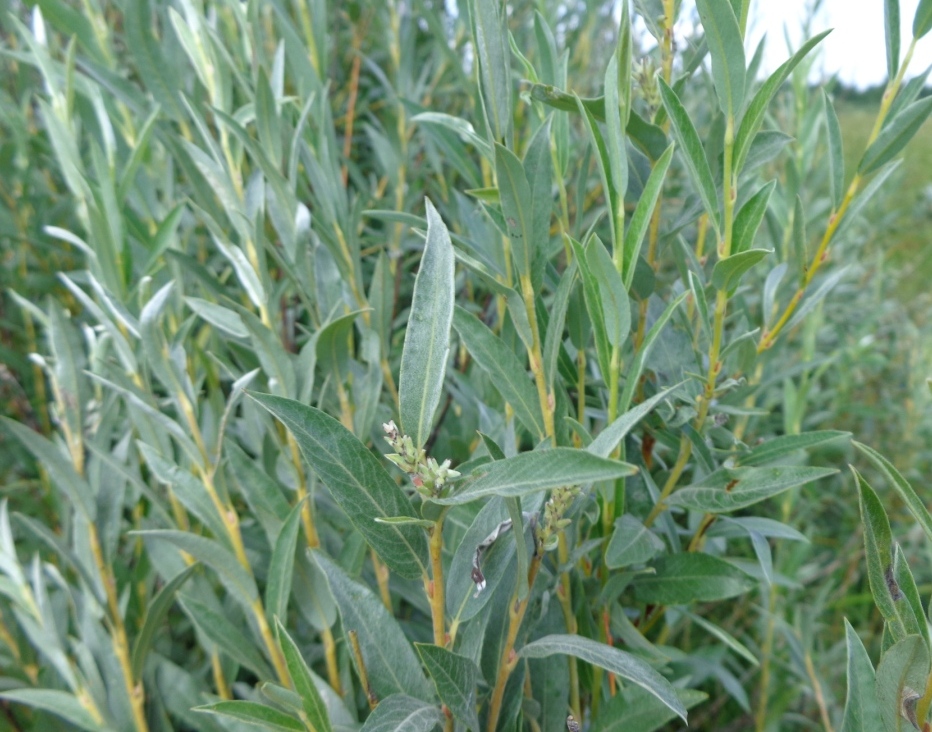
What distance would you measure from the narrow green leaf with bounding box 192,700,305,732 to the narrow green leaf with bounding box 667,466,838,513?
1.07ft

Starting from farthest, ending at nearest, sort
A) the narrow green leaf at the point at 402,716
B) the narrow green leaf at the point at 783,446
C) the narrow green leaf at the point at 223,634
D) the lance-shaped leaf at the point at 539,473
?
the narrow green leaf at the point at 223,634 → the narrow green leaf at the point at 783,446 → the narrow green leaf at the point at 402,716 → the lance-shaped leaf at the point at 539,473

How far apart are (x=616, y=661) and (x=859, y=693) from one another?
0.17m

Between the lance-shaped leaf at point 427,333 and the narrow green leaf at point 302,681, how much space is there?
0.16m

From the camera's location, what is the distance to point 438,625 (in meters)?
0.45

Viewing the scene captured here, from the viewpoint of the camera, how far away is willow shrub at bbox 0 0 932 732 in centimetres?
43

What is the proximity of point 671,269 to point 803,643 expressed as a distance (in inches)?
38.5

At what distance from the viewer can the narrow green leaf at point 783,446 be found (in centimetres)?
52

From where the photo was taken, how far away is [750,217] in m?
0.52

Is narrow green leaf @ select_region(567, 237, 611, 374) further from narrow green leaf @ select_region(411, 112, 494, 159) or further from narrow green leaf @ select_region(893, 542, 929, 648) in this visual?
narrow green leaf @ select_region(893, 542, 929, 648)

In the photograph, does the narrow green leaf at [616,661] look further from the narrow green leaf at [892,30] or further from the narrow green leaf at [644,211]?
the narrow green leaf at [892,30]

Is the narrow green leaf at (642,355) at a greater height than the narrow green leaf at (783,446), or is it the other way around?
the narrow green leaf at (642,355)

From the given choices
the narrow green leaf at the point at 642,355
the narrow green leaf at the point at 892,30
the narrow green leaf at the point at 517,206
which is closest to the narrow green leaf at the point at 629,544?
the narrow green leaf at the point at 642,355

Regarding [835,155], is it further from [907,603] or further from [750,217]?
[907,603]

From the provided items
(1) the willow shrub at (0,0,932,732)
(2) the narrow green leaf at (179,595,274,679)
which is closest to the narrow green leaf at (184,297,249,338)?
(1) the willow shrub at (0,0,932,732)
